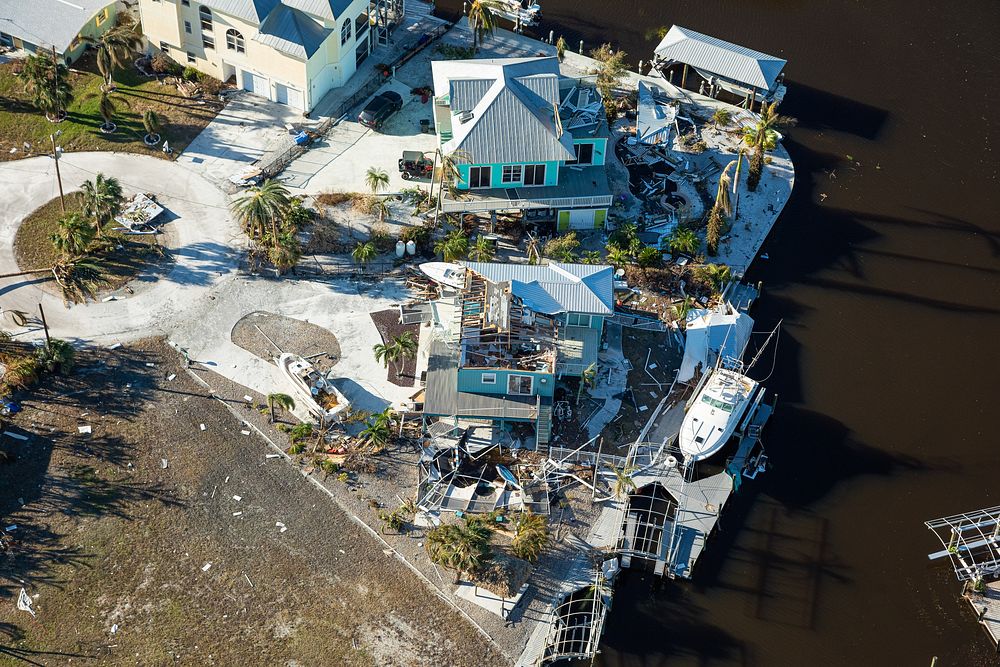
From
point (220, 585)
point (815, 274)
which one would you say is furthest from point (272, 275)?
point (815, 274)

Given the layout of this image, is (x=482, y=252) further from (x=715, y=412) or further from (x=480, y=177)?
(x=715, y=412)

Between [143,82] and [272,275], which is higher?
[143,82]

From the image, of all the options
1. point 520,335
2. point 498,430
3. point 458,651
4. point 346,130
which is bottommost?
point 458,651

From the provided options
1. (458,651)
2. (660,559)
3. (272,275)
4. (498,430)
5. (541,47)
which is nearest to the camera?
(458,651)

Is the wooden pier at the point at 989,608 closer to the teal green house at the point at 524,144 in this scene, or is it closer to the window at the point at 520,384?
the window at the point at 520,384

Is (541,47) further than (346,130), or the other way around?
(541,47)

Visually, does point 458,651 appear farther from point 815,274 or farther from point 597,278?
point 815,274

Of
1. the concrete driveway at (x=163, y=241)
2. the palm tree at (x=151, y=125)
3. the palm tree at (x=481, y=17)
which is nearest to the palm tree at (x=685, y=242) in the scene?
the palm tree at (x=481, y=17)

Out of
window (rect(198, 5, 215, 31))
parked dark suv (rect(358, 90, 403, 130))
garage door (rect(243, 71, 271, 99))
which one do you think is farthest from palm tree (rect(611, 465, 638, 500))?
window (rect(198, 5, 215, 31))
